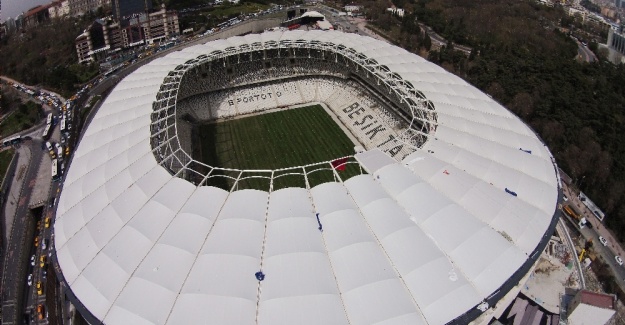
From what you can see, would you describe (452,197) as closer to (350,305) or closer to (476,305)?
(476,305)

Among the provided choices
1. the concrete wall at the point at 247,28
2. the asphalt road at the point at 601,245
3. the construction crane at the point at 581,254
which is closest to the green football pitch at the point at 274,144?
the construction crane at the point at 581,254

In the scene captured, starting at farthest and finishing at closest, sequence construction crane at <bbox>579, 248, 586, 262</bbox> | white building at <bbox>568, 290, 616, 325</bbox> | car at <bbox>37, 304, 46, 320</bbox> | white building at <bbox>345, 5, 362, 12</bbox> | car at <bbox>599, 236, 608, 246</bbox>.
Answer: white building at <bbox>345, 5, 362, 12</bbox> → car at <bbox>599, 236, 608, 246</bbox> → construction crane at <bbox>579, 248, 586, 262</bbox> → car at <bbox>37, 304, 46, 320</bbox> → white building at <bbox>568, 290, 616, 325</bbox>

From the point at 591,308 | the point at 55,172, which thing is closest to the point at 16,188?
the point at 55,172

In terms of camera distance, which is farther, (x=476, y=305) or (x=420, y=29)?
(x=420, y=29)

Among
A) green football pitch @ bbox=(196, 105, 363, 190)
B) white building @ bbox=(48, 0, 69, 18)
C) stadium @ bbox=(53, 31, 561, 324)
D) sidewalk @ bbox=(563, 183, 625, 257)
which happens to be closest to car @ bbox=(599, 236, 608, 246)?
sidewalk @ bbox=(563, 183, 625, 257)

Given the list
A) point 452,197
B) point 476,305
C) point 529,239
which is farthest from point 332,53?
point 476,305

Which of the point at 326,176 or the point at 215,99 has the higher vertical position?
the point at 215,99

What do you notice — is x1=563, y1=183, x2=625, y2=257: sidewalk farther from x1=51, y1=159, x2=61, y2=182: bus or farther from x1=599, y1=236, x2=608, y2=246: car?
x1=51, y1=159, x2=61, y2=182: bus

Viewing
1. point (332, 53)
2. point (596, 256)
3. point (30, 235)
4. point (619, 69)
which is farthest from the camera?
point (619, 69)

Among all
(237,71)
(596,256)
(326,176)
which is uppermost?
(237,71)
